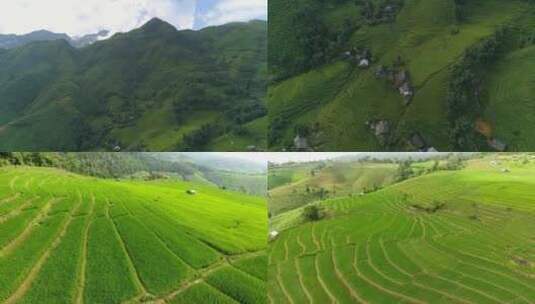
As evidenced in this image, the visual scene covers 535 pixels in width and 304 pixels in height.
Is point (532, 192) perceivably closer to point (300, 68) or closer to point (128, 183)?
point (128, 183)

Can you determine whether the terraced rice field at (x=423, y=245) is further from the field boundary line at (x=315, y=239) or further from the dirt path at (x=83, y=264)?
the dirt path at (x=83, y=264)

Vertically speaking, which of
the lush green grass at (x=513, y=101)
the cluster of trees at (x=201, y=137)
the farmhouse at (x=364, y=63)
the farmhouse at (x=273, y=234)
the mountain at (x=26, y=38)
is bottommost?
the farmhouse at (x=273, y=234)

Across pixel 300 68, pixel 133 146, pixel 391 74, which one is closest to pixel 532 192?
pixel 391 74

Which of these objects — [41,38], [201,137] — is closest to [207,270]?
[201,137]

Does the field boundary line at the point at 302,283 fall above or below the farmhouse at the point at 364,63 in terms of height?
below

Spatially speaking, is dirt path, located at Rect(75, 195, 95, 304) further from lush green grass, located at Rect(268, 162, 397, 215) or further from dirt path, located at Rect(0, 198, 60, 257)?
lush green grass, located at Rect(268, 162, 397, 215)

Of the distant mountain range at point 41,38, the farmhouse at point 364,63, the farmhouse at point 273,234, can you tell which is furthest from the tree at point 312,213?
the distant mountain range at point 41,38
